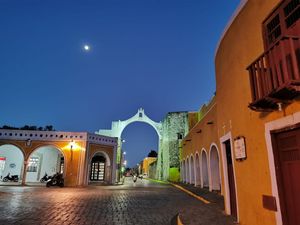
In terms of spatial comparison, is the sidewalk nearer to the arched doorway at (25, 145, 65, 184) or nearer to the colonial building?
the colonial building

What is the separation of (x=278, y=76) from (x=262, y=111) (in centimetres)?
91

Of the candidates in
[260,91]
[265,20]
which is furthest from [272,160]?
[265,20]

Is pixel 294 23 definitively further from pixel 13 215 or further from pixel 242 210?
pixel 13 215

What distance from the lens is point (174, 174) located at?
29.0 metres

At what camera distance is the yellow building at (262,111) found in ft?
12.0

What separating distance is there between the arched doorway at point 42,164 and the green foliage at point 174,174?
1287 centimetres

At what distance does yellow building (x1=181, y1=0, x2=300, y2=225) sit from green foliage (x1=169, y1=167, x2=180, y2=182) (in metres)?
22.6

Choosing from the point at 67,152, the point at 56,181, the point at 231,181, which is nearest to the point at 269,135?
the point at 231,181

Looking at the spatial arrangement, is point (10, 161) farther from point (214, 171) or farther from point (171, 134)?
point (214, 171)

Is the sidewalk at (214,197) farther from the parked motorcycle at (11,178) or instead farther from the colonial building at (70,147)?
the parked motorcycle at (11,178)

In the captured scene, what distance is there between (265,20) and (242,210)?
417 cm

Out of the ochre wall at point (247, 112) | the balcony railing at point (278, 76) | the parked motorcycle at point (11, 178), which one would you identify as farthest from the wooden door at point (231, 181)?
the parked motorcycle at point (11, 178)

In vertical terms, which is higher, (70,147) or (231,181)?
(70,147)

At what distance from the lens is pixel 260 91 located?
4.10 metres
